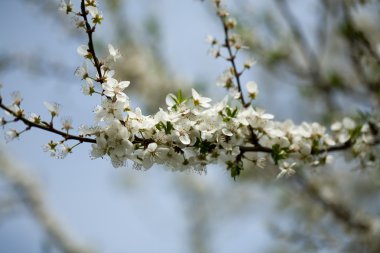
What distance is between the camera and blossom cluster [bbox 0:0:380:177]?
197cm

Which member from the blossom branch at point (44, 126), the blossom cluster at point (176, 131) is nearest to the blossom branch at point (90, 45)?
the blossom cluster at point (176, 131)

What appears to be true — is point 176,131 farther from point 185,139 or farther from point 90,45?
point 90,45

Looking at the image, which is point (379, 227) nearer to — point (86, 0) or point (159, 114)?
point (159, 114)

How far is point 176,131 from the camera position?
1999mm

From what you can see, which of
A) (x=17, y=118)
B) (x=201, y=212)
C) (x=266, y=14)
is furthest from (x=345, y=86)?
(x=201, y=212)

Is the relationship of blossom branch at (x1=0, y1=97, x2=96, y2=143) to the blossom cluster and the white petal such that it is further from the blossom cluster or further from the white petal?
the white petal

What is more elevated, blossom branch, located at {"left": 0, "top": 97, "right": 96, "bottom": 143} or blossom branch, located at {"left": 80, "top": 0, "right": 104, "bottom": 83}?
blossom branch, located at {"left": 80, "top": 0, "right": 104, "bottom": 83}

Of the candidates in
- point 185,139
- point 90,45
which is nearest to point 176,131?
point 185,139

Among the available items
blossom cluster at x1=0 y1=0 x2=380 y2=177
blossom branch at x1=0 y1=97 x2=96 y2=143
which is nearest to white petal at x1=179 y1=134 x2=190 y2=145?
blossom cluster at x1=0 y1=0 x2=380 y2=177

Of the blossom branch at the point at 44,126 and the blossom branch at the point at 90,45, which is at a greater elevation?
the blossom branch at the point at 90,45

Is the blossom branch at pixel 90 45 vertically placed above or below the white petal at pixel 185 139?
above

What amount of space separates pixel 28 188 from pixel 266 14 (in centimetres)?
708

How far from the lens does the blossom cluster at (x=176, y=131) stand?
1968mm

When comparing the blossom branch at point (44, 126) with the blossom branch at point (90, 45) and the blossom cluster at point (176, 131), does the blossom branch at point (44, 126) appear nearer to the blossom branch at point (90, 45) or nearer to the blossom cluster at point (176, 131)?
the blossom cluster at point (176, 131)
